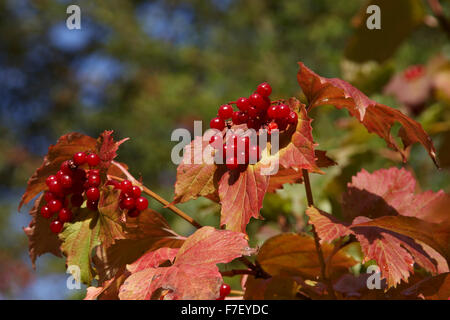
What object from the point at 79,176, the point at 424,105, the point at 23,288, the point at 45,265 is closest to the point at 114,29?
the point at 45,265

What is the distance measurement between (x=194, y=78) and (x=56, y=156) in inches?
151

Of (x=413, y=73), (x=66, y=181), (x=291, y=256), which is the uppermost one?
(x=413, y=73)

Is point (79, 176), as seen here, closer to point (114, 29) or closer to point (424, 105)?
point (424, 105)

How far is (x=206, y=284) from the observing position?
383 mm

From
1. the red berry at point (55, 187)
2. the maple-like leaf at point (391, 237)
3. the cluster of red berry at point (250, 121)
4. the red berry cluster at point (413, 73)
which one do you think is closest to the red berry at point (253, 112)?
the cluster of red berry at point (250, 121)

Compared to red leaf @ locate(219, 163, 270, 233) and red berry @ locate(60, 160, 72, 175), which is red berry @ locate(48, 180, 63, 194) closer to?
red berry @ locate(60, 160, 72, 175)

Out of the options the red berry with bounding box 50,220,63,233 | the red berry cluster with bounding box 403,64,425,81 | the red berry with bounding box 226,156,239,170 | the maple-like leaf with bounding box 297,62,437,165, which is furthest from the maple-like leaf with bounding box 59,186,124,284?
the red berry cluster with bounding box 403,64,425,81

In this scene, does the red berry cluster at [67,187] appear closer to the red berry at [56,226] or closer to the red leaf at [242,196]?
the red berry at [56,226]

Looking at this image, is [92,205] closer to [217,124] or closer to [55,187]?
[55,187]

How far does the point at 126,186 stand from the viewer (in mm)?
482

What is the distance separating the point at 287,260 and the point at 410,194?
6.5 inches

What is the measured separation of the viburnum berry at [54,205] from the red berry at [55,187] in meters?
0.01

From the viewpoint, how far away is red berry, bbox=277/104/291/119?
458mm

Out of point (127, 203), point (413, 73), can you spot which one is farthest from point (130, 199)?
point (413, 73)
